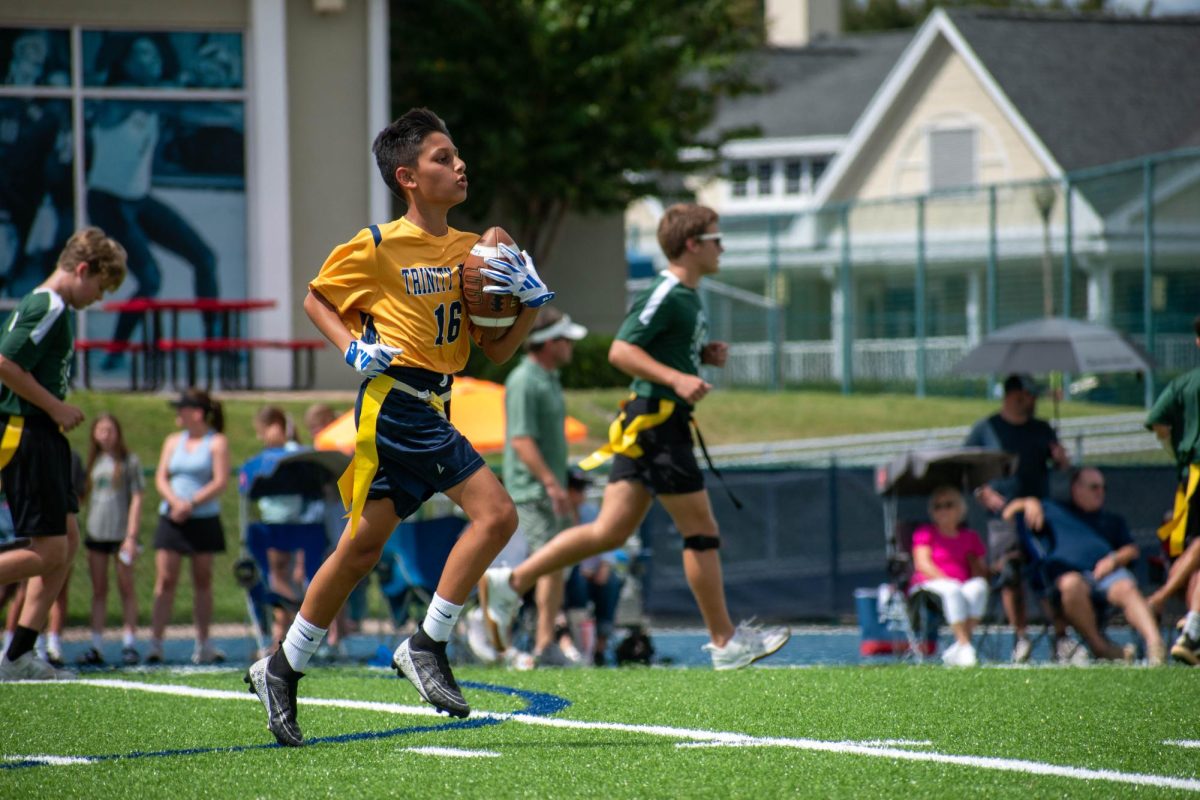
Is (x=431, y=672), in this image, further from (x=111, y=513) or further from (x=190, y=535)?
(x=111, y=513)

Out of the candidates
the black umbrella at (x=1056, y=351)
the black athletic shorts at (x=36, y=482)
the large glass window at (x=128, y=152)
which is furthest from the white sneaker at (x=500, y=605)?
the large glass window at (x=128, y=152)

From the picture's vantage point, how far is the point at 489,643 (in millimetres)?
10008

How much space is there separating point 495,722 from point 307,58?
50.2ft

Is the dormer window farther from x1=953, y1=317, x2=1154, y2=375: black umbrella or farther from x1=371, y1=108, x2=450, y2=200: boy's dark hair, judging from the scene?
x1=371, y1=108, x2=450, y2=200: boy's dark hair

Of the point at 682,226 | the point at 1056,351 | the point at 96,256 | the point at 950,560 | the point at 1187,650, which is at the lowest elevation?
the point at 1187,650

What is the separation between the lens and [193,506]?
38.4 ft

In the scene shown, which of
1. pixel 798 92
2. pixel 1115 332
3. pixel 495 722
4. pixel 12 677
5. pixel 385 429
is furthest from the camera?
pixel 798 92

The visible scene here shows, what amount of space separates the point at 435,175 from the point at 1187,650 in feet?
17.1

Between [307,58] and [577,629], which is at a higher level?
[307,58]

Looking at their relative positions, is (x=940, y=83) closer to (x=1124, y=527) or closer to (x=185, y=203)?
(x=185, y=203)

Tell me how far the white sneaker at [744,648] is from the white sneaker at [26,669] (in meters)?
3.21

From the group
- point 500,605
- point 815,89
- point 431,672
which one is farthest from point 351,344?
point 815,89

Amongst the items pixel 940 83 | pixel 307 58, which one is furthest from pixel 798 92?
pixel 307 58

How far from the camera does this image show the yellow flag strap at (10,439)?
7566mm
